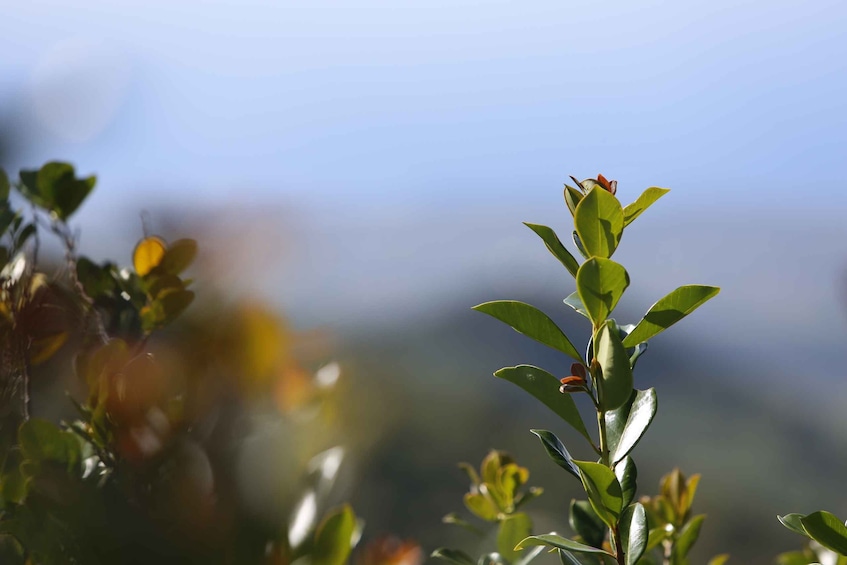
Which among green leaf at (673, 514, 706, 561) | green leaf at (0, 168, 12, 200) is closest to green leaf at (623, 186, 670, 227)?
green leaf at (673, 514, 706, 561)

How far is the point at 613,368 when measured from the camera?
1.22ft

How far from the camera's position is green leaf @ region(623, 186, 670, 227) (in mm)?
409

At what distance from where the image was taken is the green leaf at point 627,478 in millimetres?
418

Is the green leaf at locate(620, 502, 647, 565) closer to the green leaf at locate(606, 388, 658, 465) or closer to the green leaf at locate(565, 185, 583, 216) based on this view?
the green leaf at locate(606, 388, 658, 465)

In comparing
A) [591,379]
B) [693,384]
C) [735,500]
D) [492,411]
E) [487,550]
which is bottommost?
[735,500]

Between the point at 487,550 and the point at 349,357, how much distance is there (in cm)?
38

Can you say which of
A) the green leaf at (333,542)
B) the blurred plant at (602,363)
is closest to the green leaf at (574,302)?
the blurred plant at (602,363)

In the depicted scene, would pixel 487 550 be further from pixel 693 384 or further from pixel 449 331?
pixel 693 384

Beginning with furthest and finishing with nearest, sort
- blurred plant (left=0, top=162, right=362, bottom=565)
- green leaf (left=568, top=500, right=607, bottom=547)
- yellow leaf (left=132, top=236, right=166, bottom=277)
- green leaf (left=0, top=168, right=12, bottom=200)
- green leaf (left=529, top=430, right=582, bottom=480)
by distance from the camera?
green leaf (left=0, top=168, right=12, bottom=200) < yellow leaf (left=132, top=236, right=166, bottom=277) < green leaf (left=568, top=500, right=607, bottom=547) < green leaf (left=529, top=430, right=582, bottom=480) < blurred plant (left=0, top=162, right=362, bottom=565)

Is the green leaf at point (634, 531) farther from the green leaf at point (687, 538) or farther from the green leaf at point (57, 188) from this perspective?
the green leaf at point (57, 188)

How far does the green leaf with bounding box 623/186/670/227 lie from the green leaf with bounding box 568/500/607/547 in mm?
257

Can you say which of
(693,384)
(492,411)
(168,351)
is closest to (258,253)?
(168,351)

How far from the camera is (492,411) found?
227 inches

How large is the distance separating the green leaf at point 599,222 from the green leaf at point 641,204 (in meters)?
0.02
